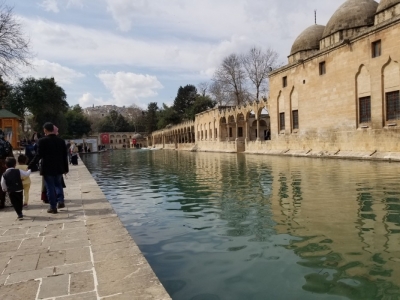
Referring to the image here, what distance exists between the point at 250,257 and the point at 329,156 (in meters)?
17.7

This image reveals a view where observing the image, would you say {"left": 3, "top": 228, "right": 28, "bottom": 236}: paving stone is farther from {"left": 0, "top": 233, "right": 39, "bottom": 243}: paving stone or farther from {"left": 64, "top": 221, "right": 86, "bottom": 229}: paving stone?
{"left": 64, "top": 221, "right": 86, "bottom": 229}: paving stone

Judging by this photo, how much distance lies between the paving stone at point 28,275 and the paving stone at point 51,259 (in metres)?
0.12

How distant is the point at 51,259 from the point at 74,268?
474 mm

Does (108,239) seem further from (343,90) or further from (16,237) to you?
(343,90)

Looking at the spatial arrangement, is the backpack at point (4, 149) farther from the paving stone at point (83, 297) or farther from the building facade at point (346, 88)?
the building facade at point (346, 88)

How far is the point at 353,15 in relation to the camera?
24.1 metres

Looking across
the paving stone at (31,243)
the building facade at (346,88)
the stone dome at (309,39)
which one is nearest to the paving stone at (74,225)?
the paving stone at (31,243)

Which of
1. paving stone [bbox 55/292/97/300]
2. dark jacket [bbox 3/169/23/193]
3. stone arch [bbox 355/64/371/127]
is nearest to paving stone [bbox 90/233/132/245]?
paving stone [bbox 55/292/97/300]

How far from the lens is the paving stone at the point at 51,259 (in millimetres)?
3645

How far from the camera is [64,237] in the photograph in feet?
15.3

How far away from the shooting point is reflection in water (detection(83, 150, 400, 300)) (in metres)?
3.60

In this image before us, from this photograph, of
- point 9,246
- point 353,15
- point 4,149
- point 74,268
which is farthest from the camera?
point 353,15

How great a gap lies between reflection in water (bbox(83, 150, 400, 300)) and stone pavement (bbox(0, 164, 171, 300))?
56 cm

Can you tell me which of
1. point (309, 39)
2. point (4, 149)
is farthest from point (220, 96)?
point (4, 149)
